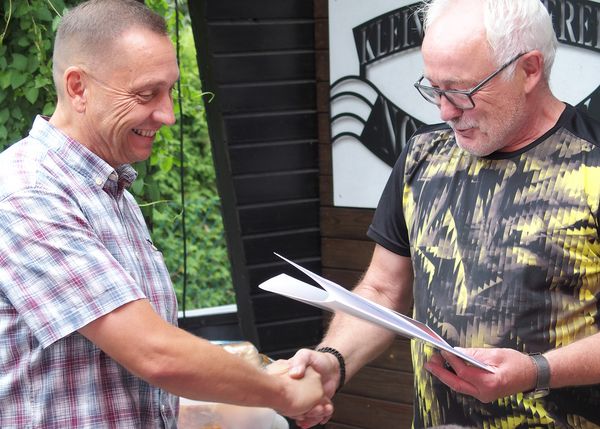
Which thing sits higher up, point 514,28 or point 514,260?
point 514,28

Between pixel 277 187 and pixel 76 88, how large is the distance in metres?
2.25

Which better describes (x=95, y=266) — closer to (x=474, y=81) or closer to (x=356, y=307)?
(x=356, y=307)

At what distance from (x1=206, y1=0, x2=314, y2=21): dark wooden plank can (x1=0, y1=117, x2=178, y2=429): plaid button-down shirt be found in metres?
1.98

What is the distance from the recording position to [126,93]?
2.11 meters

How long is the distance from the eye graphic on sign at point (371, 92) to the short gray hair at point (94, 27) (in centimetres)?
186

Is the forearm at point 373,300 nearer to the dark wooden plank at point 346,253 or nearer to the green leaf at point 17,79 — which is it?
the dark wooden plank at point 346,253

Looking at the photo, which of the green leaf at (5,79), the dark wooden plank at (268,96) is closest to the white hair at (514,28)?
the dark wooden plank at (268,96)

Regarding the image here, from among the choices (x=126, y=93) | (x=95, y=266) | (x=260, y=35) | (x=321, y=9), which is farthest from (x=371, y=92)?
(x=95, y=266)

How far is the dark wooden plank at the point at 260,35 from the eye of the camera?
13.2 ft

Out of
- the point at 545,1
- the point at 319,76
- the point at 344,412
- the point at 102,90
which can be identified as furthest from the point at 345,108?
the point at 102,90

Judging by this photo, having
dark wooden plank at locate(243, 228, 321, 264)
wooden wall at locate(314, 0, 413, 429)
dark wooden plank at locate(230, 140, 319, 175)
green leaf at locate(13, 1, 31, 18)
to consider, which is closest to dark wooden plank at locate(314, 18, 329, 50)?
wooden wall at locate(314, 0, 413, 429)

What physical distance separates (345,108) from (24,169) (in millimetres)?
2295

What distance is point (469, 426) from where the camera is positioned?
237 centimetres

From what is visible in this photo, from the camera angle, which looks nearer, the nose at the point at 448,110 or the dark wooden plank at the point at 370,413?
the nose at the point at 448,110
